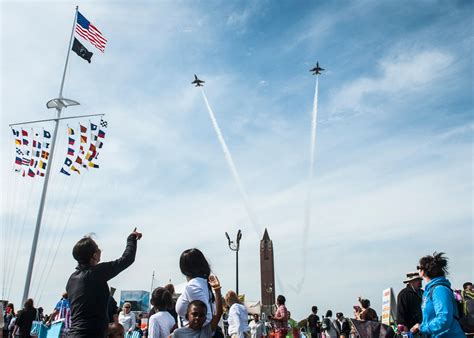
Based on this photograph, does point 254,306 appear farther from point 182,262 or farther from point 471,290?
point 182,262

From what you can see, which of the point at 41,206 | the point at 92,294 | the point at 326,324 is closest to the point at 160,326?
the point at 92,294

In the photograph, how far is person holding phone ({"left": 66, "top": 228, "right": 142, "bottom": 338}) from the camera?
168 inches

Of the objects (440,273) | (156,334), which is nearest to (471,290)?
(440,273)

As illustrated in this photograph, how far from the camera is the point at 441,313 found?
4.48m

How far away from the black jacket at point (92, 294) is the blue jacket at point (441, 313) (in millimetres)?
3009

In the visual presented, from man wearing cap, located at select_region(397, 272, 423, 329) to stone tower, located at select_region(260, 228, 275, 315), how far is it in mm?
72890

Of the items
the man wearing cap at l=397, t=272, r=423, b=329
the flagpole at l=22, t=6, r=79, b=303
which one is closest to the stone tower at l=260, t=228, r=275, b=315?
the flagpole at l=22, t=6, r=79, b=303

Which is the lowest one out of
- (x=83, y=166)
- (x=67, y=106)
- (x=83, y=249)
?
(x=83, y=249)

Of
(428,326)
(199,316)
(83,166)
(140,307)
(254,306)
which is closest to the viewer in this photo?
(199,316)

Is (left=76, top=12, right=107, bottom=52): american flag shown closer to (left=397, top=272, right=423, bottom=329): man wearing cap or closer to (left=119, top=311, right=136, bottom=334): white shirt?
(left=119, top=311, right=136, bottom=334): white shirt

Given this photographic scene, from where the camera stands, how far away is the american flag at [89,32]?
82.0ft

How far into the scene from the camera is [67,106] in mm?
26719

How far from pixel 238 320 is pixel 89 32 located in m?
21.4

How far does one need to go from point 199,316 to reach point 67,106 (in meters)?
24.9
